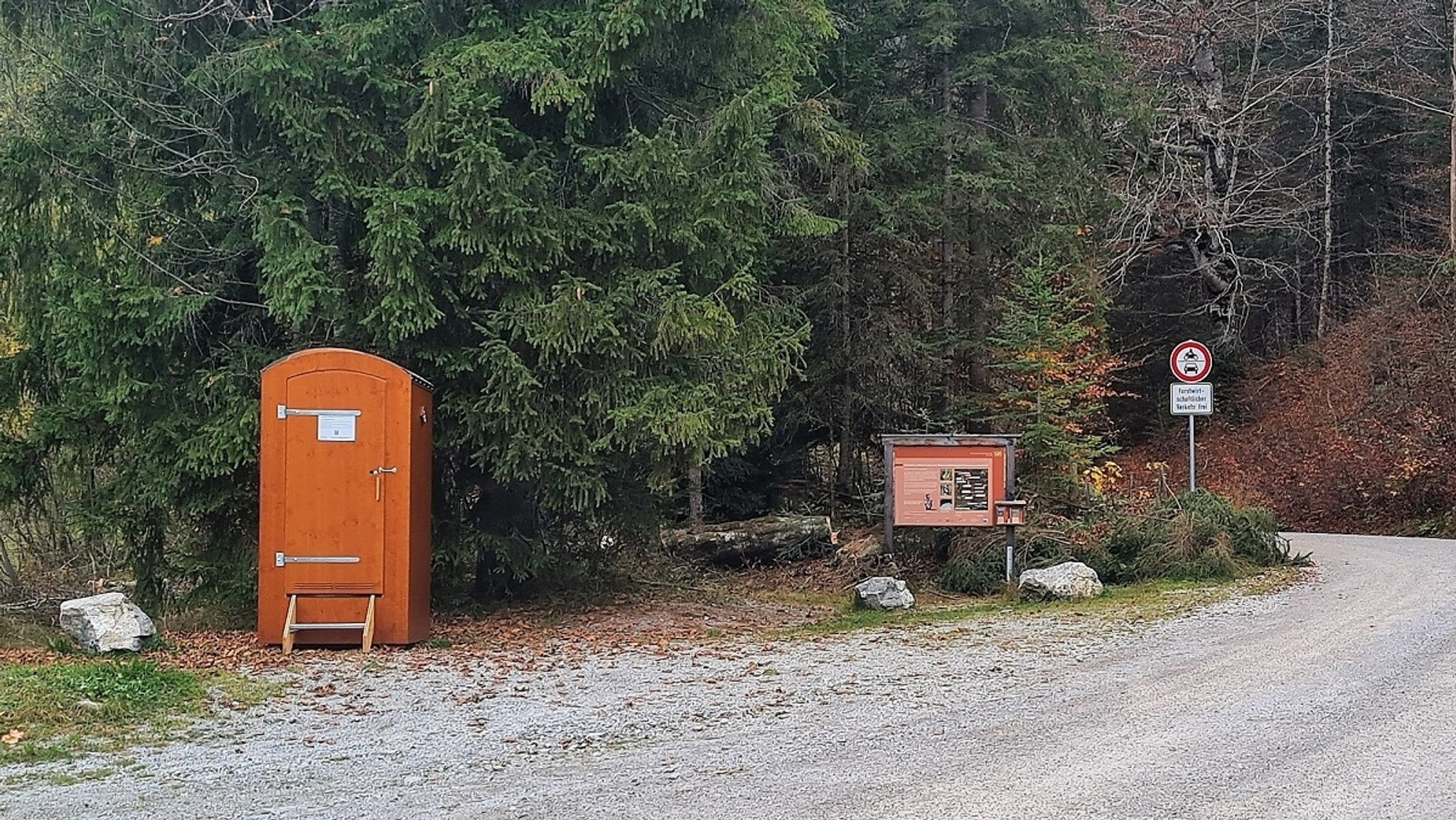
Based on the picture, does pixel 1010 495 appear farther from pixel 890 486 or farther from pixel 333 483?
pixel 333 483

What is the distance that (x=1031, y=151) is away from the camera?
1959 cm

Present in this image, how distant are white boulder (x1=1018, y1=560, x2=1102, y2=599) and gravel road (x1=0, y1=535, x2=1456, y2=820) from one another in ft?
7.00

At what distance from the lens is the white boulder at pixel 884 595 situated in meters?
12.1

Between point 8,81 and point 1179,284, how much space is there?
2541 centimetres

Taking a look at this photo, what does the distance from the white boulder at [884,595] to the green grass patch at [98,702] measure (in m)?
5.80

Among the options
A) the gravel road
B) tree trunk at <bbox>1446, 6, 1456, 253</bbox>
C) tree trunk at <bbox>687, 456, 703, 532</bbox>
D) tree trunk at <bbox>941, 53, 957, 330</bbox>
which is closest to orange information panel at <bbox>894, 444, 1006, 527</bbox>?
the gravel road

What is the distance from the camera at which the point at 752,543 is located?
688 inches

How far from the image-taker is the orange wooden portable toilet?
31.6ft

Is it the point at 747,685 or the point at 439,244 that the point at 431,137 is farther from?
the point at 747,685

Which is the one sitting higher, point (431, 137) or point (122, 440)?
point (431, 137)

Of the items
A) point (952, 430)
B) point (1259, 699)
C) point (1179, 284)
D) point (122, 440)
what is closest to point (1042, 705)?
point (1259, 699)

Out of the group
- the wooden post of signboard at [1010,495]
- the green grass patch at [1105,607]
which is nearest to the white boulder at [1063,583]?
the green grass patch at [1105,607]

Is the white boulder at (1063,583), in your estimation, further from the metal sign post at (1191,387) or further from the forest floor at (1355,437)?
the forest floor at (1355,437)

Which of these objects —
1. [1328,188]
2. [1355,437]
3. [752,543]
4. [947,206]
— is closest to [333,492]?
[752,543]
